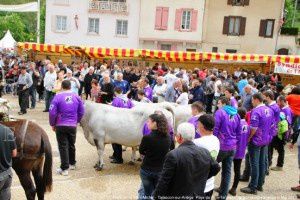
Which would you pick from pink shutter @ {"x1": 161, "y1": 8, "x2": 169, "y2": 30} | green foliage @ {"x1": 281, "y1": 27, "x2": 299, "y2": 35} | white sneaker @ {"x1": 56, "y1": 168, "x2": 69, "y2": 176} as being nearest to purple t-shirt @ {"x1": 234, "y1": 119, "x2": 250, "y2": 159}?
white sneaker @ {"x1": 56, "y1": 168, "x2": 69, "y2": 176}

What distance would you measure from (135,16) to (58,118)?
101 ft

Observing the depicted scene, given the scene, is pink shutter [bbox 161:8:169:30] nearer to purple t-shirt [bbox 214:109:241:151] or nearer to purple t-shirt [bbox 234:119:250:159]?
purple t-shirt [bbox 234:119:250:159]

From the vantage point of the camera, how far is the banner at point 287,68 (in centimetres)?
2031

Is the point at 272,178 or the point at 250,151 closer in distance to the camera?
the point at 250,151

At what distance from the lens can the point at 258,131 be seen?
24.0 ft

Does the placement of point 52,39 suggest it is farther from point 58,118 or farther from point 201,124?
point 201,124

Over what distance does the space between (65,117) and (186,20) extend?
31535 millimetres

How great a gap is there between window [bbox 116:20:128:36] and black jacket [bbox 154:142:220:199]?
3445cm

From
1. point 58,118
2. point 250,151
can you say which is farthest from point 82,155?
point 250,151

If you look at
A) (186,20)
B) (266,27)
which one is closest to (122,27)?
(186,20)

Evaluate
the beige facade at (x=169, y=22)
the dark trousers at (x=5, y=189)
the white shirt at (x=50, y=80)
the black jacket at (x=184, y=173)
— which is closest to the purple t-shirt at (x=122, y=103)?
the dark trousers at (x=5, y=189)

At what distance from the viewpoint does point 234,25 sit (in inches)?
1534

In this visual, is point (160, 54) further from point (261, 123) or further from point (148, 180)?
point (148, 180)

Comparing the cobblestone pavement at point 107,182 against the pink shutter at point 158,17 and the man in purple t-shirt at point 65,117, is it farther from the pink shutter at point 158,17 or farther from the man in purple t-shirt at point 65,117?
the pink shutter at point 158,17
